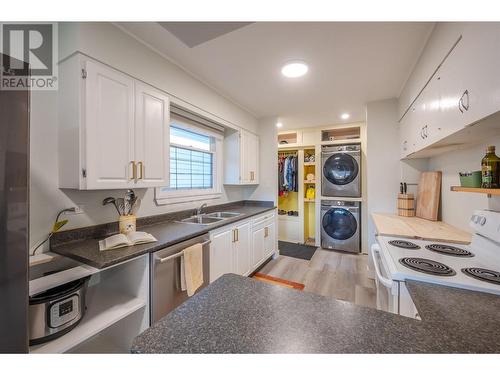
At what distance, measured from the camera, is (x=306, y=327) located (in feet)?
1.88

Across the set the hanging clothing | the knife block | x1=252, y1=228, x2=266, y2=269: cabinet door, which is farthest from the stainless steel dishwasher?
the hanging clothing

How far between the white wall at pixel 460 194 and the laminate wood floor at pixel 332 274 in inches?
45.4

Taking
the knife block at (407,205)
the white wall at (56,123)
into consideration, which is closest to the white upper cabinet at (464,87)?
the knife block at (407,205)

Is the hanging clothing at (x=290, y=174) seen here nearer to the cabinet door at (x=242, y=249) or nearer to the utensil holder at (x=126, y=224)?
the cabinet door at (x=242, y=249)

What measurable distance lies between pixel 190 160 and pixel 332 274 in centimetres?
251

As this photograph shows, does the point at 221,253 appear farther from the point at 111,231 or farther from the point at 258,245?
the point at 111,231

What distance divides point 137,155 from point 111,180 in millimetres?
283

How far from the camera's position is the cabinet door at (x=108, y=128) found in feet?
4.49

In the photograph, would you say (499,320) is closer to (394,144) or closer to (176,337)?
(176,337)

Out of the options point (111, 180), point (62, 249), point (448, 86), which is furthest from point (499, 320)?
point (62, 249)

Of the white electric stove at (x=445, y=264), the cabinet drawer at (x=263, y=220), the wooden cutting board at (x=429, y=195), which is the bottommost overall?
the cabinet drawer at (x=263, y=220)

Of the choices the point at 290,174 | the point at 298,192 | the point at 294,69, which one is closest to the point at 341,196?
the point at 298,192

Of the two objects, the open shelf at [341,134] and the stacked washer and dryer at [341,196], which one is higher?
the open shelf at [341,134]
